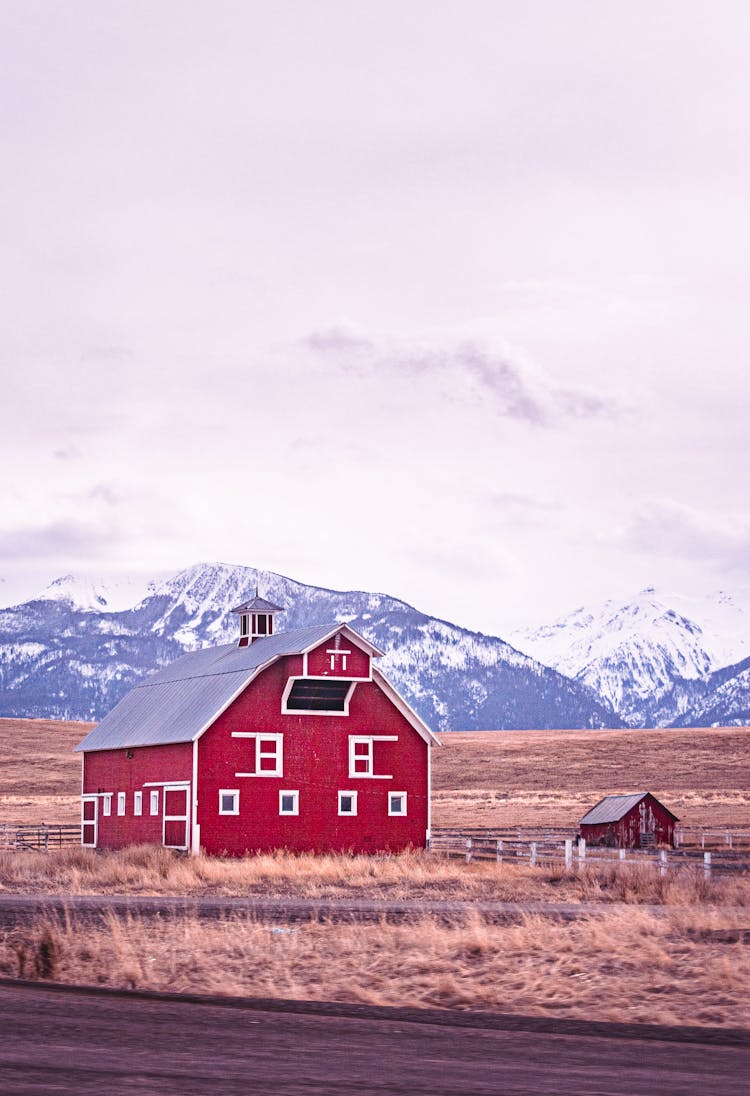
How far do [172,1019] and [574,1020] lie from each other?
3.66 metres

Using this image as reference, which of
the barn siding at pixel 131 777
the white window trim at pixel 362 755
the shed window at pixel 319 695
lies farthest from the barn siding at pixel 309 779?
the barn siding at pixel 131 777

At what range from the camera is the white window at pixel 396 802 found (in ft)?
176

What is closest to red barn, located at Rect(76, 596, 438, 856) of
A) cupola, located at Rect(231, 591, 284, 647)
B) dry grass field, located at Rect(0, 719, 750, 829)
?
cupola, located at Rect(231, 591, 284, 647)

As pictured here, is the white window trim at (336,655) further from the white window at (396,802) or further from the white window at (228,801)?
the white window at (228,801)

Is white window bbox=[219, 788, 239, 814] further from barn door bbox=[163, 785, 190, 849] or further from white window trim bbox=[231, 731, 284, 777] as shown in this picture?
barn door bbox=[163, 785, 190, 849]

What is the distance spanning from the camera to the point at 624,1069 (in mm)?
11438

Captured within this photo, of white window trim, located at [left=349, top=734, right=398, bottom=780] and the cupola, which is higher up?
the cupola

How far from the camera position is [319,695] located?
174 ft

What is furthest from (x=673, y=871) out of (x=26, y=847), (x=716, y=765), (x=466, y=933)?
(x=716, y=765)

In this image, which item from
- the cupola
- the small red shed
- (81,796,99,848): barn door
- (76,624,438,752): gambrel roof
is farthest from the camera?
the cupola

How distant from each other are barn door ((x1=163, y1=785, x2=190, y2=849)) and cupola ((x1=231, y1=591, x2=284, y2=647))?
899 cm

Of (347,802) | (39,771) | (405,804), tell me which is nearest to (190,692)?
(347,802)

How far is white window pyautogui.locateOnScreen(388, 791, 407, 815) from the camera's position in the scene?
53.7 metres

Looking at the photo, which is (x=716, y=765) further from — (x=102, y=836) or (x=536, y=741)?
(x=102, y=836)
